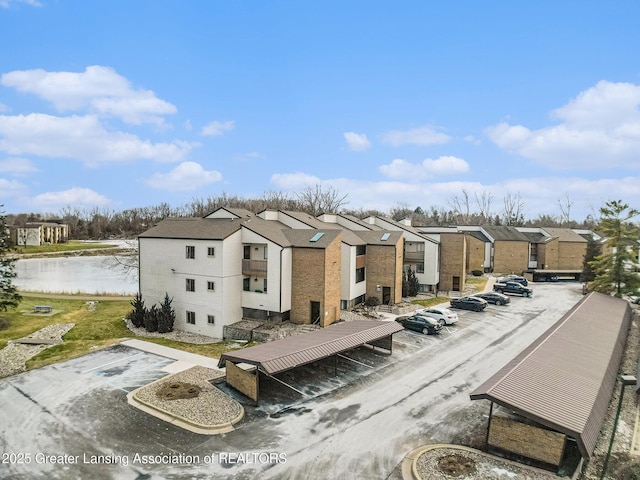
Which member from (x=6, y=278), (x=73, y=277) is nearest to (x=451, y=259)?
(x=6, y=278)

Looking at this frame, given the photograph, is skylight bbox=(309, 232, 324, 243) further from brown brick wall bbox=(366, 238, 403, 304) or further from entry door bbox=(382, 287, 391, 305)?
entry door bbox=(382, 287, 391, 305)

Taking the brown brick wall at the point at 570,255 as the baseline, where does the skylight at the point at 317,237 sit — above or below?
above

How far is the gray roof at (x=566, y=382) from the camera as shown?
39.0 feet

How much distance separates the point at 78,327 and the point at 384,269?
2447 cm

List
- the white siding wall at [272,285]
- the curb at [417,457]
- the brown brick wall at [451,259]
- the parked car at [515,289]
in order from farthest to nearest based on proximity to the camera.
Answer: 1. the brown brick wall at [451,259]
2. the parked car at [515,289]
3. the white siding wall at [272,285]
4. the curb at [417,457]

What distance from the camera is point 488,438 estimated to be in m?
13.2

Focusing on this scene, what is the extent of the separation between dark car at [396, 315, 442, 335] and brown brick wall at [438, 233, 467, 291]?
15.7 m

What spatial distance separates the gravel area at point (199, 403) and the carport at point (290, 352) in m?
0.94

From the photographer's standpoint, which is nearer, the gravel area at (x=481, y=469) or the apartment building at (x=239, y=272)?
the gravel area at (x=481, y=469)

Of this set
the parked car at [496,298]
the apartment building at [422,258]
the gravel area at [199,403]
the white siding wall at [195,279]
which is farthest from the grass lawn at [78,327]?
the parked car at [496,298]

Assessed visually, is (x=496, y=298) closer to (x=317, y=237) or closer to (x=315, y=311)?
(x=315, y=311)

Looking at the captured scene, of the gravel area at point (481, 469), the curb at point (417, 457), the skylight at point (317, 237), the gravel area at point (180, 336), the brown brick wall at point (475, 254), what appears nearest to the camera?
the gravel area at point (481, 469)

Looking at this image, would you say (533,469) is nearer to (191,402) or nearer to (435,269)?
(191,402)

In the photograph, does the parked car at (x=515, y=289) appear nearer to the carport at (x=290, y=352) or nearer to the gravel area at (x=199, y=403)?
the carport at (x=290, y=352)
